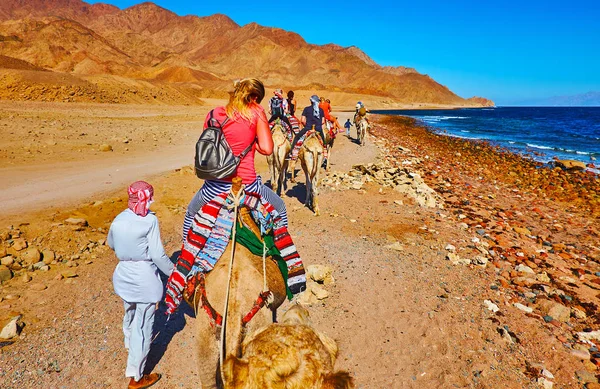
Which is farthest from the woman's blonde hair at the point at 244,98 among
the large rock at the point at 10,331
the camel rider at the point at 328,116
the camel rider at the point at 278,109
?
the camel rider at the point at 328,116

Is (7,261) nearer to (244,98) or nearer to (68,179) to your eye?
(244,98)

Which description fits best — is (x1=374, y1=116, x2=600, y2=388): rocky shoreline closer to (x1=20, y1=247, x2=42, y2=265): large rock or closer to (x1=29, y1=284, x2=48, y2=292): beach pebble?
(x1=29, y1=284, x2=48, y2=292): beach pebble

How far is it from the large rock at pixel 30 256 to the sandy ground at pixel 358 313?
325 millimetres

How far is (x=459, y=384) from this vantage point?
4125 mm

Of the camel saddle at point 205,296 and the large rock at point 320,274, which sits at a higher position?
the camel saddle at point 205,296

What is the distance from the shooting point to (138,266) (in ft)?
11.5

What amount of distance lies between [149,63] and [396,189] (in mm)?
145387

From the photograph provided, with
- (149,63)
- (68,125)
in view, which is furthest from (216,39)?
(68,125)

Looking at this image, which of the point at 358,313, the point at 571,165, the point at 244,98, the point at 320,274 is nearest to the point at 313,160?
the point at 320,274

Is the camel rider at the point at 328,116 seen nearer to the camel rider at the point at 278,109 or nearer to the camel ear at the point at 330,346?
the camel rider at the point at 278,109

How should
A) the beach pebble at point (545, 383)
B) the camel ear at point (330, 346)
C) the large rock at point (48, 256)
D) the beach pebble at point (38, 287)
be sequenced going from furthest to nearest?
the large rock at point (48, 256), the beach pebble at point (38, 287), the beach pebble at point (545, 383), the camel ear at point (330, 346)

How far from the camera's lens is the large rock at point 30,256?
6279 mm

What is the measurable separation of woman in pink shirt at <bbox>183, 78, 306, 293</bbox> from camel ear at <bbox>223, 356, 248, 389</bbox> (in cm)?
143

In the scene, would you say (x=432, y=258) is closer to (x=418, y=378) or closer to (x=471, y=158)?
(x=418, y=378)
